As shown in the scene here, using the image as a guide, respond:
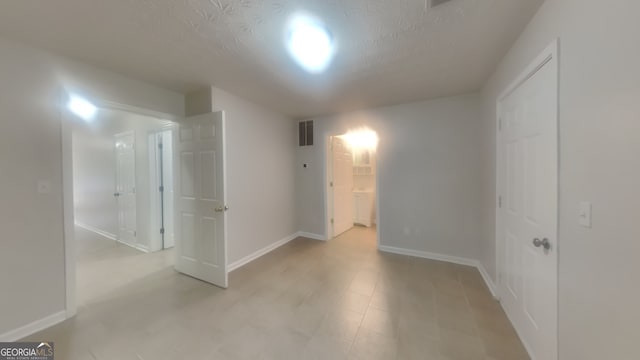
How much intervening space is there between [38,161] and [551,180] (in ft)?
12.9

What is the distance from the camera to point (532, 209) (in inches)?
65.7

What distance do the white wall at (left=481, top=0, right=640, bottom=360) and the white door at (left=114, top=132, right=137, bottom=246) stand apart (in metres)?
5.52

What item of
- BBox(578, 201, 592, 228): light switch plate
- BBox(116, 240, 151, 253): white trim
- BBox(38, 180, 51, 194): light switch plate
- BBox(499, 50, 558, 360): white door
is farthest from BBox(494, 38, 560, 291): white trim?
BBox(116, 240, 151, 253): white trim

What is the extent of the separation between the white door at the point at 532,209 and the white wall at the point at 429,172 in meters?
1.03

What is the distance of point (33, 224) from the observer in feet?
6.44

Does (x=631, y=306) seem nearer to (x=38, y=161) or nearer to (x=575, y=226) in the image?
(x=575, y=226)

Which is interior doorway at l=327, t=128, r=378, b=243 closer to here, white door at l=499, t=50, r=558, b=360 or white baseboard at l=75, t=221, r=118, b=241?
white door at l=499, t=50, r=558, b=360

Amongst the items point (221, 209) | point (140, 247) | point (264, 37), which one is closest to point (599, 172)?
point (264, 37)

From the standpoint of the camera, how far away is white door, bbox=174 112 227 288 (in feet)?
8.88

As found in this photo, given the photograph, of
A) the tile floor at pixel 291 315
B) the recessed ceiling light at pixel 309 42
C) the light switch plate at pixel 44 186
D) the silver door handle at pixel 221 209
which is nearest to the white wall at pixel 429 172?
the tile floor at pixel 291 315

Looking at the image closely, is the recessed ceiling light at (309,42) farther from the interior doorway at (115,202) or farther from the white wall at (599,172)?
the interior doorway at (115,202)

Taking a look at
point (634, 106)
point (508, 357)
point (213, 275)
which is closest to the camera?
point (634, 106)

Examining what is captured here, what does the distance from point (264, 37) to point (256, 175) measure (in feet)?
7.36

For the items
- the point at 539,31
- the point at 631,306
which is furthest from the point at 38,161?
the point at 539,31
